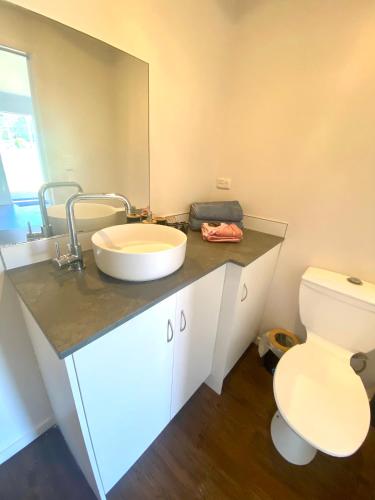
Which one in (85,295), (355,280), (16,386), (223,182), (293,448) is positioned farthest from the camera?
(223,182)

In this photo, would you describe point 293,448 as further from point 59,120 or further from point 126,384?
point 59,120

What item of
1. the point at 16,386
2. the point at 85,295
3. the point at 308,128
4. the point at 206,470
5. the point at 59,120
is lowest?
the point at 206,470

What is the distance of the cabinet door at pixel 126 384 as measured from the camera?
623mm

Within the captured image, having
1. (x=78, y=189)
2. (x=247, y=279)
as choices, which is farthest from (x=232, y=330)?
(x=78, y=189)

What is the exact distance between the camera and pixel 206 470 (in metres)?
1.02

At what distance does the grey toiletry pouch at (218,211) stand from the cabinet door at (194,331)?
477 mm

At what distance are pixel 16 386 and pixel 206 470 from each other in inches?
38.1

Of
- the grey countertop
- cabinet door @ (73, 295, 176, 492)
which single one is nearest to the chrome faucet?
the grey countertop

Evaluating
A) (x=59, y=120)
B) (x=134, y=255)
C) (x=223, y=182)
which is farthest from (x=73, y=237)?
(x=223, y=182)

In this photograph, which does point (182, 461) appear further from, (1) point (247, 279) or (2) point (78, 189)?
(2) point (78, 189)

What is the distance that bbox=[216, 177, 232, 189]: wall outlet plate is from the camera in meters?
1.62

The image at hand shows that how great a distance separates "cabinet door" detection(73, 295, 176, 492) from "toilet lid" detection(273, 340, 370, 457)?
21.3 inches

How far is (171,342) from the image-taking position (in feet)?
2.90

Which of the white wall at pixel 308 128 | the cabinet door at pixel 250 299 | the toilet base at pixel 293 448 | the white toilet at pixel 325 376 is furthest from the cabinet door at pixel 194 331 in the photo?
the white wall at pixel 308 128
